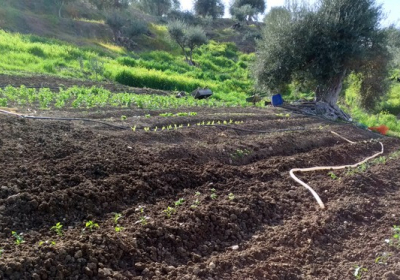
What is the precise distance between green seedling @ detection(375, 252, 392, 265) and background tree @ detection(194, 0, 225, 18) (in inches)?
2270

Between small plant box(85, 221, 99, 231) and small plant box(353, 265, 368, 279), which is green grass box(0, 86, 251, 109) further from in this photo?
small plant box(353, 265, 368, 279)

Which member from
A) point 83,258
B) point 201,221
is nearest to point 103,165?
point 201,221

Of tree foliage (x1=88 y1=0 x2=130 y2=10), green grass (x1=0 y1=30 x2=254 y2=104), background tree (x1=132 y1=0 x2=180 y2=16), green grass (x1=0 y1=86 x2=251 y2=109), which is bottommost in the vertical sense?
green grass (x1=0 y1=86 x2=251 y2=109)

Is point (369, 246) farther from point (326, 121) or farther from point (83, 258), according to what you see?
point (326, 121)

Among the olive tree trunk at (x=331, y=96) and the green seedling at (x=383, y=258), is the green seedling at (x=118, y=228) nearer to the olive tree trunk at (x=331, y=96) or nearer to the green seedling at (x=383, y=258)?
the green seedling at (x=383, y=258)

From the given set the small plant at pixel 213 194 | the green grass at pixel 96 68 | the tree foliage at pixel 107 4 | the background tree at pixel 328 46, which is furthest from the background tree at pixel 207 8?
the small plant at pixel 213 194

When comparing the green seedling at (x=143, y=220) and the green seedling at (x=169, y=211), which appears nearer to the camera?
the green seedling at (x=143, y=220)

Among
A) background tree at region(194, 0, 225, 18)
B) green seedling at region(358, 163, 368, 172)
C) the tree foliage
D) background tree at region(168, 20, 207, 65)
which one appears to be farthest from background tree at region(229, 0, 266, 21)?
green seedling at region(358, 163, 368, 172)

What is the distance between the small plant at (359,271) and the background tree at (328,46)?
13.3 meters

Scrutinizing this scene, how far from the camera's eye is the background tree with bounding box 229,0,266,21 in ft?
187

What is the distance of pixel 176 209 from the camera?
17.0 ft

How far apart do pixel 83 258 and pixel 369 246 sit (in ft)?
11.1

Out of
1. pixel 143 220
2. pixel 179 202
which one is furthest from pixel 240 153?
pixel 143 220

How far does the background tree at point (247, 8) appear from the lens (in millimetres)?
57125
